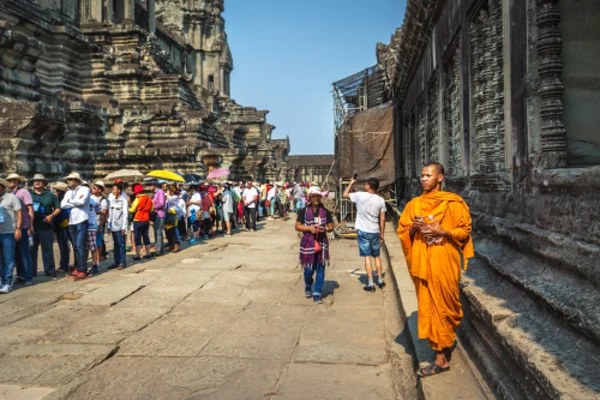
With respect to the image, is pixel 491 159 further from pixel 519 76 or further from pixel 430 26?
pixel 430 26

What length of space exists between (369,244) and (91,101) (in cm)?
1582

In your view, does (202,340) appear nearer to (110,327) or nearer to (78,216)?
(110,327)

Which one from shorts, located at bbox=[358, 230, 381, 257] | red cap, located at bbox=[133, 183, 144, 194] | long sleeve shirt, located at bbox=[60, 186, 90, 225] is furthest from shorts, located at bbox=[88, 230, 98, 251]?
shorts, located at bbox=[358, 230, 381, 257]

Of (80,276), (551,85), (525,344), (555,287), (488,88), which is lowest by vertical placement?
(80,276)

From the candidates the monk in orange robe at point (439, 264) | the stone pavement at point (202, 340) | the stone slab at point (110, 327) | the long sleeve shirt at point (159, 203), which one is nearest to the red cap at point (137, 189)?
the long sleeve shirt at point (159, 203)

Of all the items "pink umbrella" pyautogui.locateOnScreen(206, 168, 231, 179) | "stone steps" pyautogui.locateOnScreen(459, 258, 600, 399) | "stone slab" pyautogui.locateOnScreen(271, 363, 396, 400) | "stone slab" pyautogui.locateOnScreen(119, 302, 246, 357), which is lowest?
"stone slab" pyautogui.locateOnScreen(271, 363, 396, 400)

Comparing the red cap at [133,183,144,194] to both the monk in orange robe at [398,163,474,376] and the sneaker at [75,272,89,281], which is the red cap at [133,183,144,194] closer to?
the sneaker at [75,272,89,281]

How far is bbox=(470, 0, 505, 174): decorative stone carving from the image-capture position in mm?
5301

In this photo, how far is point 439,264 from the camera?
3350 millimetres

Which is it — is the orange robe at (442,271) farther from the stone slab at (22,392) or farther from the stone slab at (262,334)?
the stone slab at (22,392)

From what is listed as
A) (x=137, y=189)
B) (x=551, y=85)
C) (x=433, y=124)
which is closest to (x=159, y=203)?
(x=137, y=189)

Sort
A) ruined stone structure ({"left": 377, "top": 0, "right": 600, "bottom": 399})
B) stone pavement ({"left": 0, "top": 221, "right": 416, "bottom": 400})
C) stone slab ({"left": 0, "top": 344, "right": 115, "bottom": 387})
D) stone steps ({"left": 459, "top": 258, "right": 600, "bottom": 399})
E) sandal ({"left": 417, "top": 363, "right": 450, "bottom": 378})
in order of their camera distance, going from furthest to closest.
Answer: stone slab ({"left": 0, "top": 344, "right": 115, "bottom": 387}) → stone pavement ({"left": 0, "top": 221, "right": 416, "bottom": 400}) → sandal ({"left": 417, "top": 363, "right": 450, "bottom": 378}) → ruined stone structure ({"left": 377, "top": 0, "right": 600, "bottom": 399}) → stone steps ({"left": 459, "top": 258, "right": 600, "bottom": 399})

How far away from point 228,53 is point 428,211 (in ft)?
145

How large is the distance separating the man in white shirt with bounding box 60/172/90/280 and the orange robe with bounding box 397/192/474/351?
240 inches
